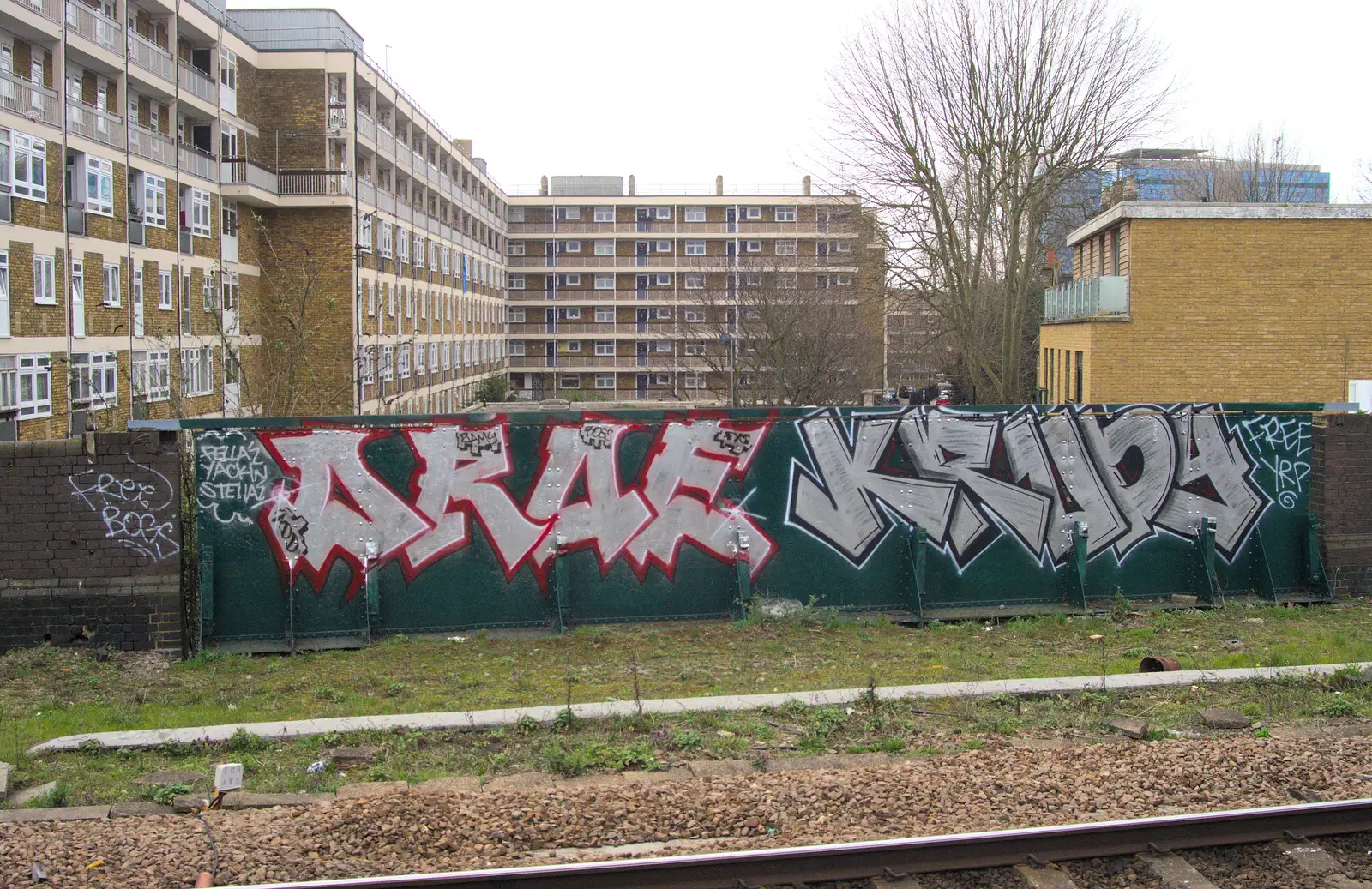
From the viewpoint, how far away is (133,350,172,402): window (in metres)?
34.8

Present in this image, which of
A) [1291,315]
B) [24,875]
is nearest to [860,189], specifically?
[1291,315]

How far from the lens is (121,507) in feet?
35.6

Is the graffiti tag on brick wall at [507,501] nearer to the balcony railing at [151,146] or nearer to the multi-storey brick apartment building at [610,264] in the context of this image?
the balcony railing at [151,146]

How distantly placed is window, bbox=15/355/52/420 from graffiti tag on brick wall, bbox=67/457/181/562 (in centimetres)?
2022

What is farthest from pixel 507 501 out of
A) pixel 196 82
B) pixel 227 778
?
pixel 196 82

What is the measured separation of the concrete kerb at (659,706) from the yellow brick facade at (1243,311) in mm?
17852

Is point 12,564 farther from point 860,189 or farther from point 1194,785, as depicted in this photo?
point 860,189

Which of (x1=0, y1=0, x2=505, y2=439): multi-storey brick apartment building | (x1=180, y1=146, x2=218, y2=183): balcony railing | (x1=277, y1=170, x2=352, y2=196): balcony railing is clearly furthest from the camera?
(x1=277, y1=170, x2=352, y2=196): balcony railing

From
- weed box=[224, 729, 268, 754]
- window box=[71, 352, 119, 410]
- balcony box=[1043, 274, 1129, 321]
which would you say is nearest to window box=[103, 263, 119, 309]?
window box=[71, 352, 119, 410]

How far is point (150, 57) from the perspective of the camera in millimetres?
35344

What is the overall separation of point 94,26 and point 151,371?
33.6 ft

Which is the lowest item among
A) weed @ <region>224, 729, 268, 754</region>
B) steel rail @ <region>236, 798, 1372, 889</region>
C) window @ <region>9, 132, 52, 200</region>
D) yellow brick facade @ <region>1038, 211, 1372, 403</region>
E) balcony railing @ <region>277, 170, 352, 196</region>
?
weed @ <region>224, 729, 268, 754</region>

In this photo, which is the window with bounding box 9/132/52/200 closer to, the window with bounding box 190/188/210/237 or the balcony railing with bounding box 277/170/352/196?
the window with bounding box 190/188/210/237

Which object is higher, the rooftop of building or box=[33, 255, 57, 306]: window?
the rooftop of building
